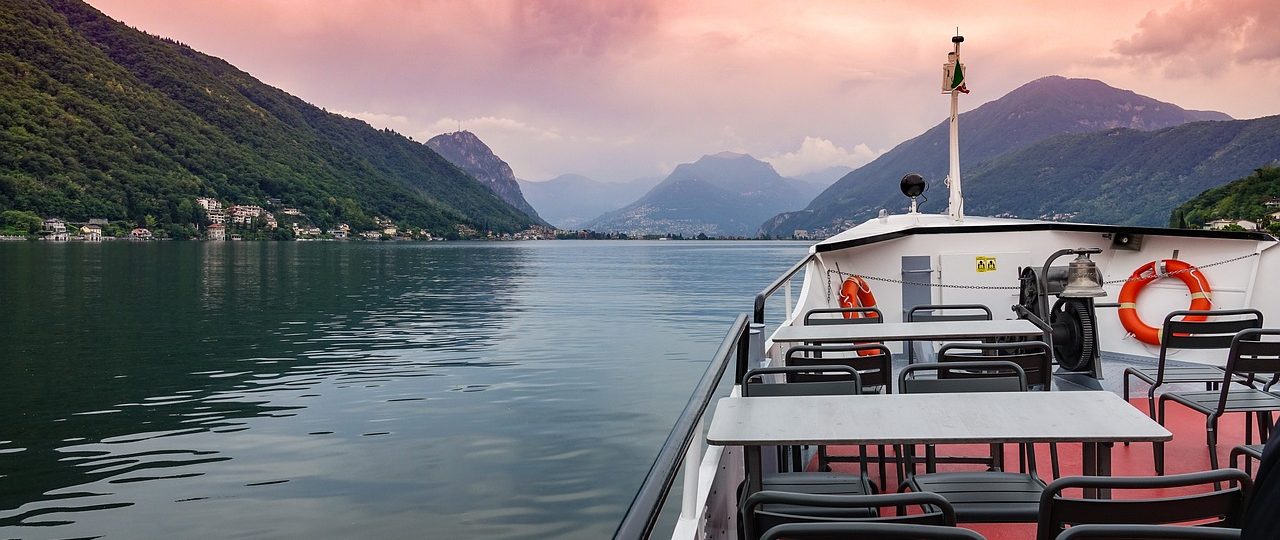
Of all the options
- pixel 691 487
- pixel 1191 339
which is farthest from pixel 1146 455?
pixel 691 487

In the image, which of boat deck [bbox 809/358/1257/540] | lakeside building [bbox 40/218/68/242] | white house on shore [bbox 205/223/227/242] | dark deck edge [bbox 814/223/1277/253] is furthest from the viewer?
white house on shore [bbox 205/223/227/242]

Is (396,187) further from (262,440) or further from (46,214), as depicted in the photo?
(262,440)

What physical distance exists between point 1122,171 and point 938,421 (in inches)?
6647

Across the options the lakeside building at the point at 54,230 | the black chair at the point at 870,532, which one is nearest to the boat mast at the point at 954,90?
the black chair at the point at 870,532

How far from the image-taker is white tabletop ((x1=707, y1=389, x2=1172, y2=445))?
2525mm

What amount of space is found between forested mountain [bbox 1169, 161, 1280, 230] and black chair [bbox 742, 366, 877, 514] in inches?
3057

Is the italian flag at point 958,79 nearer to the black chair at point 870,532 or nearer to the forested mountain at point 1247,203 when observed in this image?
the black chair at point 870,532

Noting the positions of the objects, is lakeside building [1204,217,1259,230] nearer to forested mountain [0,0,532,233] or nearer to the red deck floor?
the red deck floor

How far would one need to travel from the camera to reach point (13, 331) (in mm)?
23500

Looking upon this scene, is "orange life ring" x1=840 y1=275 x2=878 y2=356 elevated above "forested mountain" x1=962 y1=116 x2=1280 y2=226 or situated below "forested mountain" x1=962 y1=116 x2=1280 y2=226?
below

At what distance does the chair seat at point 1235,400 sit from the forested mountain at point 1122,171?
12569 cm

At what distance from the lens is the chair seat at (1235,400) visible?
159 inches

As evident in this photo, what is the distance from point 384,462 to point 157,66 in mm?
A: 165319

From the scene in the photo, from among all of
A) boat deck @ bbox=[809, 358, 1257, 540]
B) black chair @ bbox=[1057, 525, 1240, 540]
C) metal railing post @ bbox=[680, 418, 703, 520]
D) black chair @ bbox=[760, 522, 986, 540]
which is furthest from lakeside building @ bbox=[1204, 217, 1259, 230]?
black chair @ bbox=[760, 522, 986, 540]
